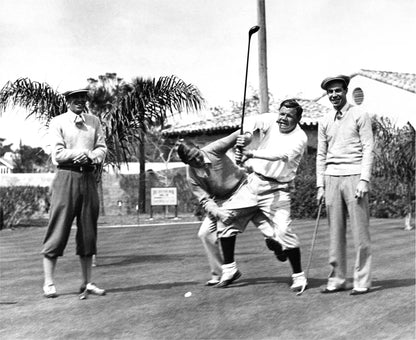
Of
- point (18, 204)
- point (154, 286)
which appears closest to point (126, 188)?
point (18, 204)

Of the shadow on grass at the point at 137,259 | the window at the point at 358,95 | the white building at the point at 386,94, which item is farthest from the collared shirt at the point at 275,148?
the window at the point at 358,95

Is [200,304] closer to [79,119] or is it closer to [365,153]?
[365,153]

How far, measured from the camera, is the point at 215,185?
25.2ft

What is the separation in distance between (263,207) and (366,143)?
49.3 inches

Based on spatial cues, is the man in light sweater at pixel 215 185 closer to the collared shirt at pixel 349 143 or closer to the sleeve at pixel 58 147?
the collared shirt at pixel 349 143

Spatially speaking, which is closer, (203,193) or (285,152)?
(285,152)

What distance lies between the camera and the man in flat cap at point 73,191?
7.18 m

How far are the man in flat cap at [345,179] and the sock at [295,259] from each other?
1.06 ft

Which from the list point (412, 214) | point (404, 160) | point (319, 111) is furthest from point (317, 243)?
point (319, 111)

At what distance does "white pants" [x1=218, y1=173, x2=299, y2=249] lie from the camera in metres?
7.39

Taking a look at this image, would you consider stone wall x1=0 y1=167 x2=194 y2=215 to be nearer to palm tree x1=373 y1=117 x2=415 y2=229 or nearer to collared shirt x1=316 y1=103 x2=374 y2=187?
palm tree x1=373 y1=117 x2=415 y2=229

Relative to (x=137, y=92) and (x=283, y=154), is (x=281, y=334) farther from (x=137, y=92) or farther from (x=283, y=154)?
(x=137, y=92)

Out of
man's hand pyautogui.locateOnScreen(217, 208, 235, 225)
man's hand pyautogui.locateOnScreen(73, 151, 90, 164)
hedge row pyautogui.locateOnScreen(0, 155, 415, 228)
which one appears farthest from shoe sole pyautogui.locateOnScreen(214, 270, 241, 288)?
hedge row pyautogui.locateOnScreen(0, 155, 415, 228)

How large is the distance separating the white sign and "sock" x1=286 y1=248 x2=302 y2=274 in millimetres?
19637
